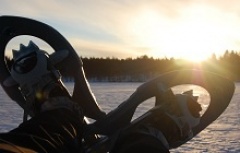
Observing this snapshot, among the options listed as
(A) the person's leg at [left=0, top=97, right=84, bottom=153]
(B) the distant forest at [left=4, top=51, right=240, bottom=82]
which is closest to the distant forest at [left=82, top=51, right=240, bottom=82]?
(B) the distant forest at [left=4, top=51, right=240, bottom=82]

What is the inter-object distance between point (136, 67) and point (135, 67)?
0.20m

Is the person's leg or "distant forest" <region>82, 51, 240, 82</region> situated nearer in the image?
the person's leg

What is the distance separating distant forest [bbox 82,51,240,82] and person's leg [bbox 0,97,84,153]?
218 ft

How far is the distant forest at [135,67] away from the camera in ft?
231

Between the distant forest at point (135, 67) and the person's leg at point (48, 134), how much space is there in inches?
2618

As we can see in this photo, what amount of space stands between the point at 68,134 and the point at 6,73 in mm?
1257

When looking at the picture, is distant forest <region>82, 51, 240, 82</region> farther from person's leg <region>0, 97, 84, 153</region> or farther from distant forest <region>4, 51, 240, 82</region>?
person's leg <region>0, 97, 84, 153</region>

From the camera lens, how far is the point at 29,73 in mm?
2152

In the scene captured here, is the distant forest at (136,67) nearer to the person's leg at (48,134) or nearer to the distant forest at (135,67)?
the distant forest at (135,67)

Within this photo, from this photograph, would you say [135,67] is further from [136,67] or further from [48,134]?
[48,134]

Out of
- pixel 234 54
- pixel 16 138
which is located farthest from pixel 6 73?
pixel 234 54

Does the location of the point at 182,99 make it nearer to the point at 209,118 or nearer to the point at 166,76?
the point at 166,76

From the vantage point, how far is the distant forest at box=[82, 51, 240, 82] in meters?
70.4

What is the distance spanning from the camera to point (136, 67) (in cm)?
7694
